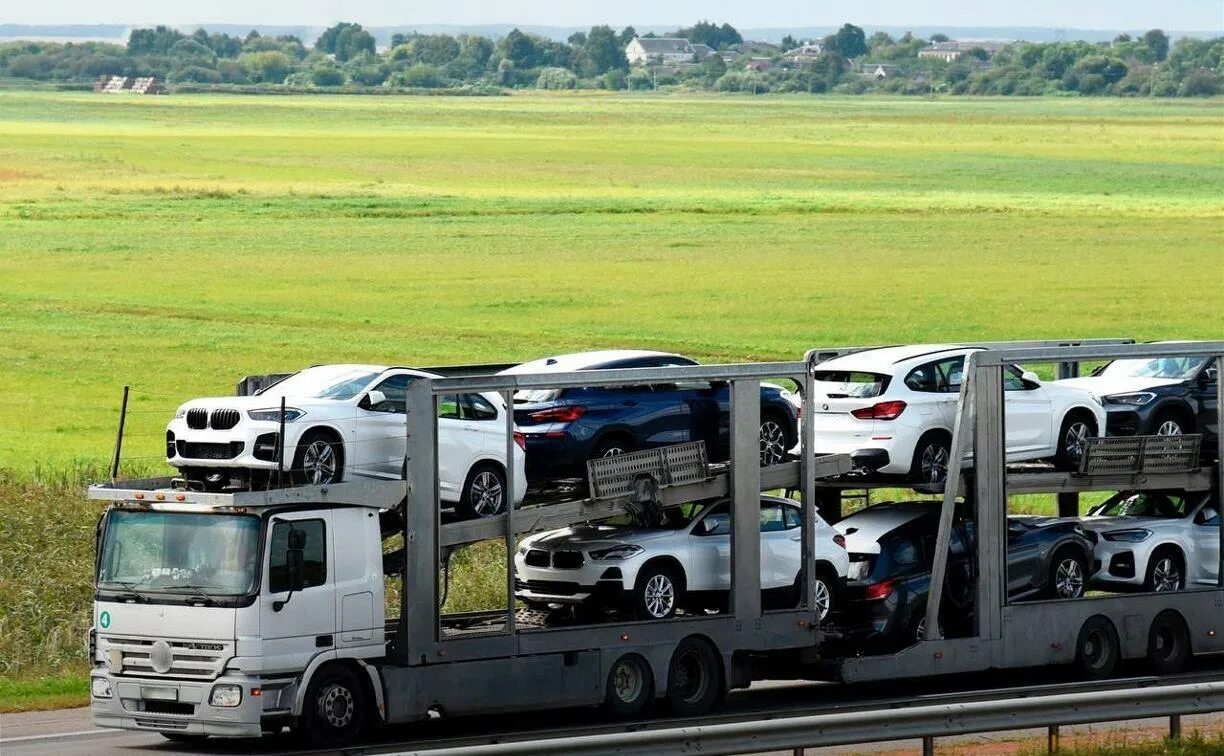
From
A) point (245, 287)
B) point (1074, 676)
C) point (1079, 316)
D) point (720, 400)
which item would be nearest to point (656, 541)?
point (720, 400)

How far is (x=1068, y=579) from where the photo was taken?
2153 centimetres

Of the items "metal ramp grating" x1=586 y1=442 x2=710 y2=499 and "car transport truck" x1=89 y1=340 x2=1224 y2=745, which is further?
"metal ramp grating" x1=586 y1=442 x2=710 y2=499

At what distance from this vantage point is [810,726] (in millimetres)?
15258

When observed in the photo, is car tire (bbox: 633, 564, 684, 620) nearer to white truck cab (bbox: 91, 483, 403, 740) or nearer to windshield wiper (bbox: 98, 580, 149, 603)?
white truck cab (bbox: 91, 483, 403, 740)

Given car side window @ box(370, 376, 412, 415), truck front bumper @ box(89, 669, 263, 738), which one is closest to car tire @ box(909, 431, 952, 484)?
car side window @ box(370, 376, 412, 415)

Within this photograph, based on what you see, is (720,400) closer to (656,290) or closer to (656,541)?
(656,541)

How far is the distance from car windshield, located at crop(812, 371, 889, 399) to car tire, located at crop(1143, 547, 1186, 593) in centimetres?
343

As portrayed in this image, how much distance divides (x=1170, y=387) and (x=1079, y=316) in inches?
1545

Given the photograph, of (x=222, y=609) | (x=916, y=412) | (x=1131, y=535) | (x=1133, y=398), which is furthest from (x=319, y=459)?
(x=1133, y=398)

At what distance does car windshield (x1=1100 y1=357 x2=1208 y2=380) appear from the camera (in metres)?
22.9

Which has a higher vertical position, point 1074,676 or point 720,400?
point 720,400

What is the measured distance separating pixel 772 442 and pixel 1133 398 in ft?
15.3

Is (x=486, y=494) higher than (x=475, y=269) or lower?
higher

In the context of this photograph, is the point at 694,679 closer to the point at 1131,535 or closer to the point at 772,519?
the point at 772,519
